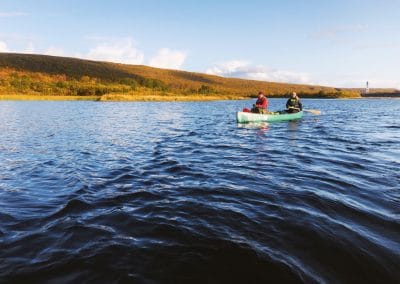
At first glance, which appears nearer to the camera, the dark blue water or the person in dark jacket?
the dark blue water

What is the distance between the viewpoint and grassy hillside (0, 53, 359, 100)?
8426 centimetres

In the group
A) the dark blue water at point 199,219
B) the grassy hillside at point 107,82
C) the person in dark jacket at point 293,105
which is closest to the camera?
the dark blue water at point 199,219

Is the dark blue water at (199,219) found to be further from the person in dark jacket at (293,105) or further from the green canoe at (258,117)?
the person in dark jacket at (293,105)

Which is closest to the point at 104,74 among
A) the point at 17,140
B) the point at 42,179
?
the point at 17,140

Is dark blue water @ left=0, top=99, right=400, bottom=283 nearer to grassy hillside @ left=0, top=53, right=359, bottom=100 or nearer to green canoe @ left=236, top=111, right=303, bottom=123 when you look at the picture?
green canoe @ left=236, top=111, right=303, bottom=123

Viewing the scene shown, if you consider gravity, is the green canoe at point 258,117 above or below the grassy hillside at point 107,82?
below

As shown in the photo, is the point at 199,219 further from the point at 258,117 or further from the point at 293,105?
the point at 293,105

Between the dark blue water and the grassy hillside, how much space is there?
6724cm

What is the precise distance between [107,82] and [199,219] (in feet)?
399

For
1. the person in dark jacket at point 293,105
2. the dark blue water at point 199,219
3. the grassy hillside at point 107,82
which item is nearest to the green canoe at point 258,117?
the person in dark jacket at point 293,105

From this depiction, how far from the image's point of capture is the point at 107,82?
120 m

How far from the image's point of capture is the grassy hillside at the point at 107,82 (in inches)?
3317

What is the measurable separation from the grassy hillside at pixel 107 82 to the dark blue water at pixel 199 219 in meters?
67.2

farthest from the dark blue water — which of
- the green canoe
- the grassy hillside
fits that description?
the grassy hillside
